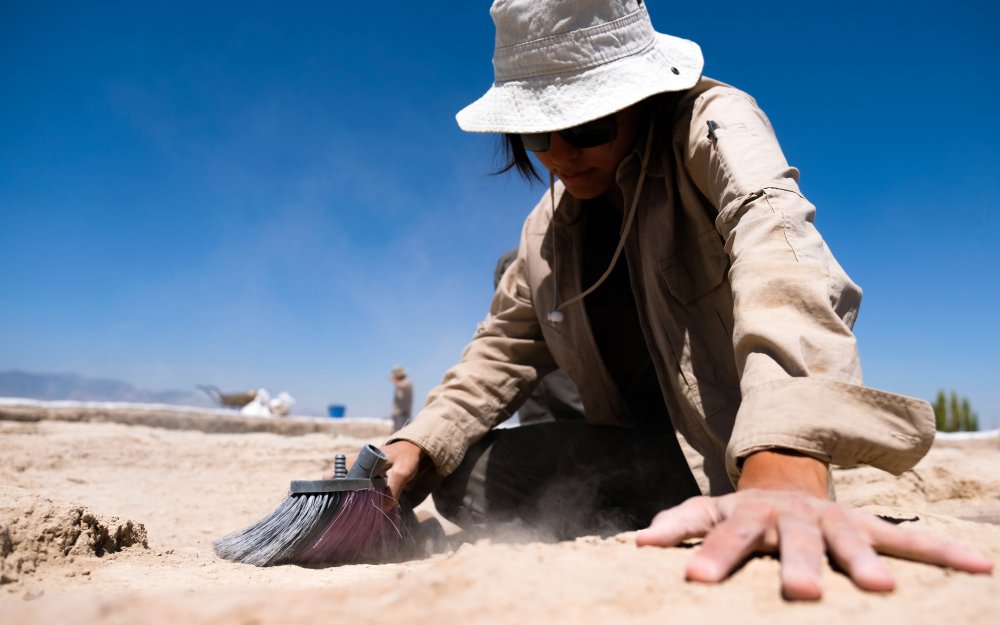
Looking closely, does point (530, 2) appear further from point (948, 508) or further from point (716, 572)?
Answer: point (948, 508)

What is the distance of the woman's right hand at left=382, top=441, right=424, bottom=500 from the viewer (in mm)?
2027

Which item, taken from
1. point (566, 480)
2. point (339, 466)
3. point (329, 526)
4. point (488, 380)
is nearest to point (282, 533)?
point (329, 526)

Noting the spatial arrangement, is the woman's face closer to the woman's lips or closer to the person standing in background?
the woman's lips

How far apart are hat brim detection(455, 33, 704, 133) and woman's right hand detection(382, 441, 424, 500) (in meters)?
0.97

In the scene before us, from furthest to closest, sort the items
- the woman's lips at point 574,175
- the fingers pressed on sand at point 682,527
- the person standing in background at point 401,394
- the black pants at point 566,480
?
the person standing in background at point 401,394 → the black pants at point 566,480 → the woman's lips at point 574,175 → the fingers pressed on sand at point 682,527

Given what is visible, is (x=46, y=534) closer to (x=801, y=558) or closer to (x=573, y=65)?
(x=801, y=558)

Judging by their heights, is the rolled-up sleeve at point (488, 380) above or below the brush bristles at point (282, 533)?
above

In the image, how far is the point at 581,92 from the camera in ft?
5.87

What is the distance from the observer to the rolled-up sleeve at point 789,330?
1.10 m

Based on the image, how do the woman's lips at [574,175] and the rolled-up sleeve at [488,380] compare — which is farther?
the rolled-up sleeve at [488,380]

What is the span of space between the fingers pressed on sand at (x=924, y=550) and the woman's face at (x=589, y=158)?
125 centimetres

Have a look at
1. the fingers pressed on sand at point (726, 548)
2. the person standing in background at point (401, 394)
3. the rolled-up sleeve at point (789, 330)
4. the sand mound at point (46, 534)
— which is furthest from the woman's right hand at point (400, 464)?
the person standing in background at point (401, 394)

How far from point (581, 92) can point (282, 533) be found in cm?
133

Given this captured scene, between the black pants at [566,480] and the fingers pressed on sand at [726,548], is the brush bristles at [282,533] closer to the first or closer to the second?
the black pants at [566,480]
